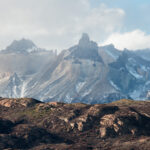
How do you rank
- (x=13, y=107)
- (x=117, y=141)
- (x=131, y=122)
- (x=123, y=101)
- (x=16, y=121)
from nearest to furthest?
(x=117, y=141) → (x=131, y=122) → (x=16, y=121) → (x=13, y=107) → (x=123, y=101)

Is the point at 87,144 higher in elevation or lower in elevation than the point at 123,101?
lower

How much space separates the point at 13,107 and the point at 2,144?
34.2 metres

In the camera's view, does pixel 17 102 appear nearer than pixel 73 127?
No

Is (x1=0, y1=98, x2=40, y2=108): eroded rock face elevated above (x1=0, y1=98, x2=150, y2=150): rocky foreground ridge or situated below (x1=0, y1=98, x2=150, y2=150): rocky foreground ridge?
above

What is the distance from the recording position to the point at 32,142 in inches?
3541

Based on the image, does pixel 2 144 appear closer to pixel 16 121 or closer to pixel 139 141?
pixel 16 121

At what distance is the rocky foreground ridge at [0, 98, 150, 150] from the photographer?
8775cm

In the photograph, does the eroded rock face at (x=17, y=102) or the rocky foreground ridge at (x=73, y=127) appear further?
the eroded rock face at (x=17, y=102)

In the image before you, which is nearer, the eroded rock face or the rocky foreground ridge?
the rocky foreground ridge

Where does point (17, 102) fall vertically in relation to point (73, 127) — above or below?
above

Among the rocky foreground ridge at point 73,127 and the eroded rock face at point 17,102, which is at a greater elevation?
the eroded rock face at point 17,102

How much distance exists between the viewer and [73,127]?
331ft

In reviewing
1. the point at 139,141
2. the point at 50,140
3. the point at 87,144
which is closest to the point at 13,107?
the point at 50,140

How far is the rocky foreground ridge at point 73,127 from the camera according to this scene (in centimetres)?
8775
